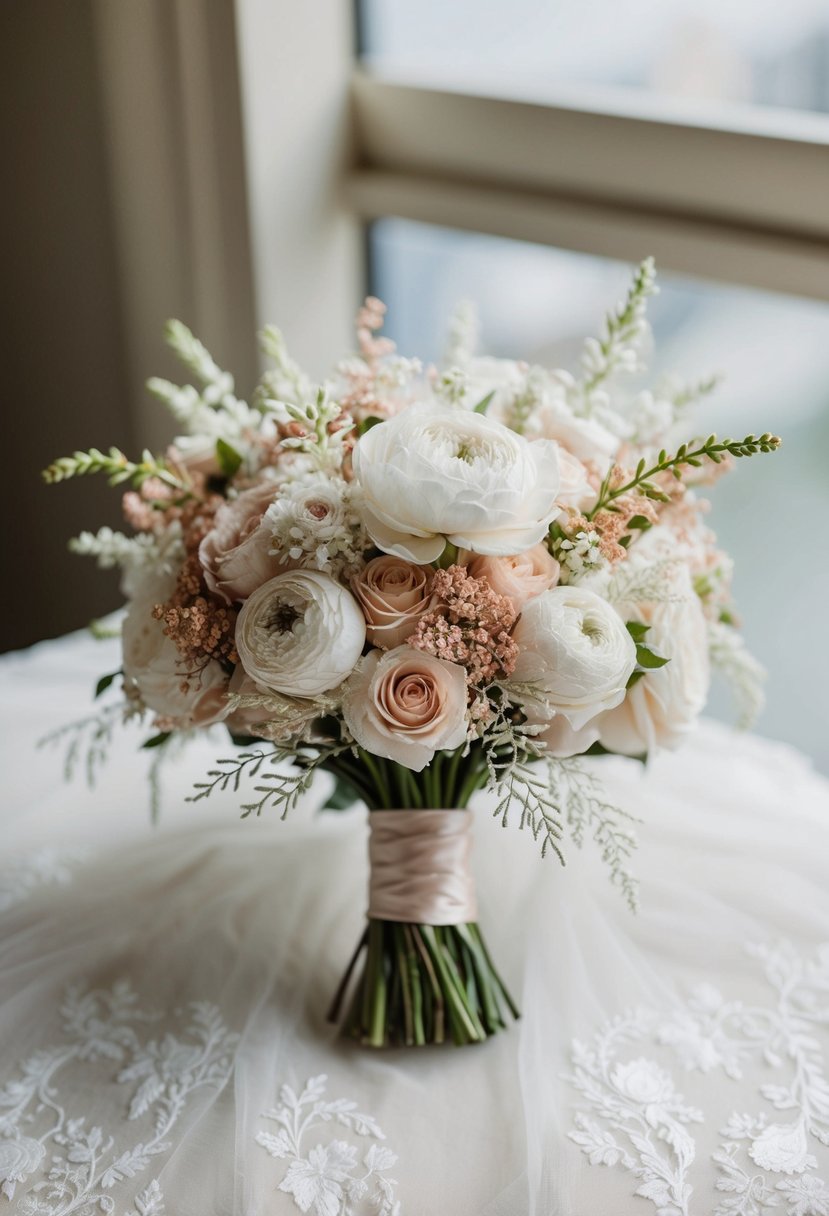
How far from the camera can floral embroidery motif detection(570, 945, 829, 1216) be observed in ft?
2.73

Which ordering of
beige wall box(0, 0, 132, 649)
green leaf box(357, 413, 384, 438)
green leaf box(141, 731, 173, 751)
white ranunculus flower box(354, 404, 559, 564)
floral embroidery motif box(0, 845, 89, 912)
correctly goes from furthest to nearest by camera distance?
beige wall box(0, 0, 132, 649) → floral embroidery motif box(0, 845, 89, 912) → green leaf box(141, 731, 173, 751) → green leaf box(357, 413, 384, 438) → white ranunculus flower box(354, 404, 559, 564)

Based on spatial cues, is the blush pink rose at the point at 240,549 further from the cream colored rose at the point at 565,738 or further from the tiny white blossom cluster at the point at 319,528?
the cream colored rose at the point at 565,738

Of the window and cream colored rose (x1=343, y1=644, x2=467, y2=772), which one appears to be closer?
cream colored rose (x1=343, y1=644, x2=467, y2=772)

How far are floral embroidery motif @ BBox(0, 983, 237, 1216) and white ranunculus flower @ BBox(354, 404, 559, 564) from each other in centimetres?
48

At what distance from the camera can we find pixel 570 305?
1.70 meters

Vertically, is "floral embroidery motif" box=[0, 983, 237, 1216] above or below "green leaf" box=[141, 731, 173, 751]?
below

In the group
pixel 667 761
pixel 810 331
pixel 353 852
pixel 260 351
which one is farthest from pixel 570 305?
pixel 353 852

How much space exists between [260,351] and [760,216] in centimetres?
74

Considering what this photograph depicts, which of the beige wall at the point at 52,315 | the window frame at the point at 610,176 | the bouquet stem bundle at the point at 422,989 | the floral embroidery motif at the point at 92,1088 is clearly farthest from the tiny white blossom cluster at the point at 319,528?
the beige wall at the point at 52,315

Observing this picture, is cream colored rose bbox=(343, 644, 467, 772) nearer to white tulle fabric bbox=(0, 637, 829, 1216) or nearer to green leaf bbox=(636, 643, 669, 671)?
green leaf bbox=(636, 643, 669, 671)

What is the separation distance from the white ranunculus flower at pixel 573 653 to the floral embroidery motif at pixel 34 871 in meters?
0.61

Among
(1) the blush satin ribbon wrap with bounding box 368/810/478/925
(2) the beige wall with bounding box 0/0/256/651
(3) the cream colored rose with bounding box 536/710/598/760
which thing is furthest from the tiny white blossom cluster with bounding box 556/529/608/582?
(2) the beige wall with bounding box 0/0/256/651

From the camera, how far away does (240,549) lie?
2.70 ft

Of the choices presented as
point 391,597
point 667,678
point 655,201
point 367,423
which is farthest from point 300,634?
point 655,201
